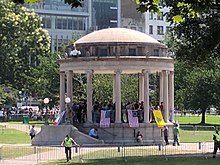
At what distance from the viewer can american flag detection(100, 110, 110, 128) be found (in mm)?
39094

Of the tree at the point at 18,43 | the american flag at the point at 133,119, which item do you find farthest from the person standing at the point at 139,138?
the tree at the point at 18,43

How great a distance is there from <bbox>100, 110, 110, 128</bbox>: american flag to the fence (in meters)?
2.76

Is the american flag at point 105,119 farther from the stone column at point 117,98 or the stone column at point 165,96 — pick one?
the stone column at point 165,96

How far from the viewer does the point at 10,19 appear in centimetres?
7231

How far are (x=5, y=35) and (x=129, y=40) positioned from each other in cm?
3603

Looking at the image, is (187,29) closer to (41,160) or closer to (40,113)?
(41,160)

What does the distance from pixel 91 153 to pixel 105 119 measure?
7363 millimetres

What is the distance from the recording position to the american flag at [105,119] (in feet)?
128

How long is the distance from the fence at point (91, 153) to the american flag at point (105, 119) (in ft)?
9.06

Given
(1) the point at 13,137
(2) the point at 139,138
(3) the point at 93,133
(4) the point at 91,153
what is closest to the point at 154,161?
(4) the point at 91,153

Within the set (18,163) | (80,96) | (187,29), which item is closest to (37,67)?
(80,96)

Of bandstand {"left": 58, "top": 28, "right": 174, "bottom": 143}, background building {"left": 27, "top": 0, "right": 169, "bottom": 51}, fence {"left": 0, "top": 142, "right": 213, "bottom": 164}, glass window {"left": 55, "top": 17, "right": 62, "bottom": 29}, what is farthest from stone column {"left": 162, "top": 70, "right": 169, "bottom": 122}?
glass window {"left": 55, "top": 17, "right": 62, "bottom": 29}

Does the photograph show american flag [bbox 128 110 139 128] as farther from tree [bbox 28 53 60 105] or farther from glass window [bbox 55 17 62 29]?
glass window [bbox 55 17 62 29]

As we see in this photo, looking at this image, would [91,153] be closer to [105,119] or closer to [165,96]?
[105,119]
